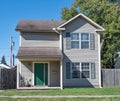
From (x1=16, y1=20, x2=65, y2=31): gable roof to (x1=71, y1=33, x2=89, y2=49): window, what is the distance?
8.24 feet

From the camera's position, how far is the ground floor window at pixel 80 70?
28.7 metres

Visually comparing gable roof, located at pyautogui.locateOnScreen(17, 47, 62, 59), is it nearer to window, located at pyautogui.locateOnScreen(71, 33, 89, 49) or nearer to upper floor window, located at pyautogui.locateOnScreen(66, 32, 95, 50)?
upper floor window, located at pyautogui.locateOnScreen(66, 32, 95, 50)

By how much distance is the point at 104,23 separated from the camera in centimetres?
4003

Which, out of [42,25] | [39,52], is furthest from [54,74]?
[42,25]

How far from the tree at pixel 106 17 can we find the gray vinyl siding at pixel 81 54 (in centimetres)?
916

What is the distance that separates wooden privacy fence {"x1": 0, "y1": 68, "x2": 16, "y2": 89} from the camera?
95.4 ft

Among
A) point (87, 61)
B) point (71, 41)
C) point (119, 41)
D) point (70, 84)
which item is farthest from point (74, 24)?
point (119, 41)

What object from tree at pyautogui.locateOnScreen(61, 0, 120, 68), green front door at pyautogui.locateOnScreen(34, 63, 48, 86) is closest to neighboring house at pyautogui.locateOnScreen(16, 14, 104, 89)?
green front door at pyautogui.locateOnScreen(34, 63, 48, 86)

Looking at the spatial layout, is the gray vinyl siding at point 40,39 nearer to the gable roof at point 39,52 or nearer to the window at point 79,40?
the gable roof at point 39,52

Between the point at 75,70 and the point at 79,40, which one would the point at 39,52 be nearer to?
the point at 75,70

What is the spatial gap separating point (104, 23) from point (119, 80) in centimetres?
1207

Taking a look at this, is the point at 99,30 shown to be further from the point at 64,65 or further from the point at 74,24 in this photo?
the point at 64,65

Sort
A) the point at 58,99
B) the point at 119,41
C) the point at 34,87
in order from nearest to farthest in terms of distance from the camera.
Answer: the point at 58,99, the point at 34,87, the point at 119,41

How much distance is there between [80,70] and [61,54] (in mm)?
2450
